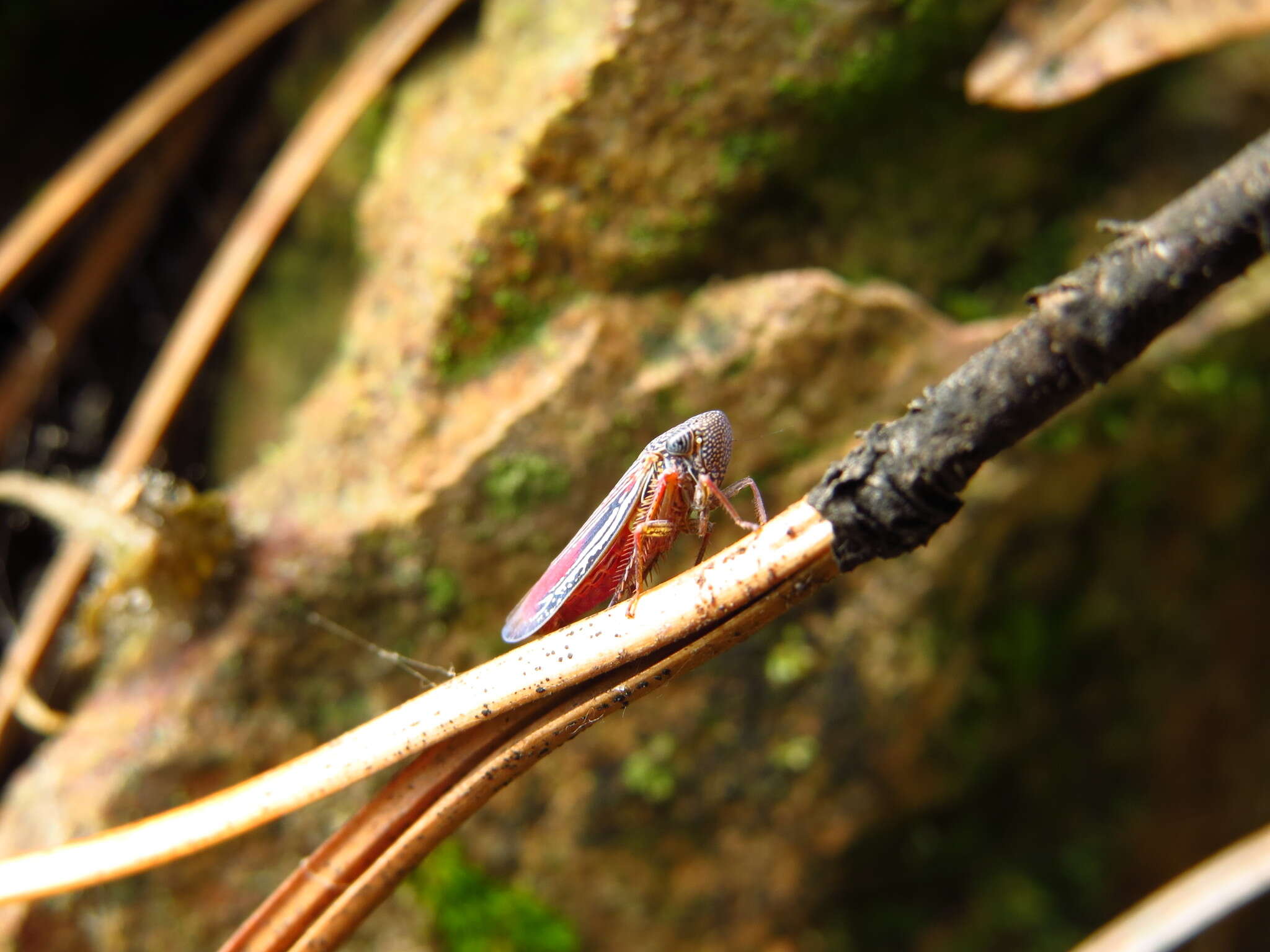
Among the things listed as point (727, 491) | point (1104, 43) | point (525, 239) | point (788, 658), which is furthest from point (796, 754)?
point (1104, 43)

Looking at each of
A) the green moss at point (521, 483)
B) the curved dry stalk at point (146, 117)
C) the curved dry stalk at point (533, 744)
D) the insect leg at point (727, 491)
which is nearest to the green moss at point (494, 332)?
the green moss at point (521, 483)

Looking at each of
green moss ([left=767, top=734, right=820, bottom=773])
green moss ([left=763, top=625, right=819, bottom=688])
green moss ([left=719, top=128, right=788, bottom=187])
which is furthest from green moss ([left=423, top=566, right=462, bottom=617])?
green moss ([left=719, top=128, right=788, bottom=187])

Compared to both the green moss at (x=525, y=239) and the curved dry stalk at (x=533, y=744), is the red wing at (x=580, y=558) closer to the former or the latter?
the curved dry stalk at (x=533, y=744)

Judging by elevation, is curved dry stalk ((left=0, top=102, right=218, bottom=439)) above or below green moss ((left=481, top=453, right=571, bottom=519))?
above

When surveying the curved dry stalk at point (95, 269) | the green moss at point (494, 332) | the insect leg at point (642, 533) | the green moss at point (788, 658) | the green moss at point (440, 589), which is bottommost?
the insect leg at point (642, 533)

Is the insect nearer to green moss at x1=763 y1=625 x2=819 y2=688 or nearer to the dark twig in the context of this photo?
the dark twig

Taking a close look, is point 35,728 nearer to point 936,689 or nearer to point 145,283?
point 145,283
